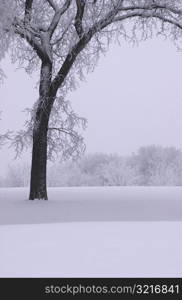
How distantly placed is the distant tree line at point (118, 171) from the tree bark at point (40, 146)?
21148 mm

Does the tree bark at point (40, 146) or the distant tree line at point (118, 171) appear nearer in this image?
the tree bark at point (40, 146)

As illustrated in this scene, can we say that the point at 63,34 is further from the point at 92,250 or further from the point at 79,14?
the point at 92,250

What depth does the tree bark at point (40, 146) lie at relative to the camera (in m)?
12.0

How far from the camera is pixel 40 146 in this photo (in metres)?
12.1

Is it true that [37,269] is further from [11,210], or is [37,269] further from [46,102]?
[46,102]

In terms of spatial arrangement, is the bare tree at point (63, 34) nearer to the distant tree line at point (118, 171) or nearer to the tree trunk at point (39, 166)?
the tree trunk at point (39, 166)

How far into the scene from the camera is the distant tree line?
110 ft

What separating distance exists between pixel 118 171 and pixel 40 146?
21767 mm

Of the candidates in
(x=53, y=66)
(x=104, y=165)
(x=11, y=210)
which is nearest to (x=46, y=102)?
(x=53, y=66)

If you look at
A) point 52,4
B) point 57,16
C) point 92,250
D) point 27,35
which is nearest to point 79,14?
point 57,16

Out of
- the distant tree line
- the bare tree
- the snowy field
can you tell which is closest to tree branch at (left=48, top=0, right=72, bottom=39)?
the bare tree

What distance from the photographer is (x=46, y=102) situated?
12.1 metres

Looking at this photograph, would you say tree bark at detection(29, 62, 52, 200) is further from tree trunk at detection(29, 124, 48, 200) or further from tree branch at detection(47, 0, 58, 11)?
tree branch at detection(47, 0, 58, 11)

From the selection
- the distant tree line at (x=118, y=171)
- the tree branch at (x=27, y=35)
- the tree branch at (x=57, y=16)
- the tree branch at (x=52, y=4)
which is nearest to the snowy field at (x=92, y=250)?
the tree branch at (x=27, y=35)
